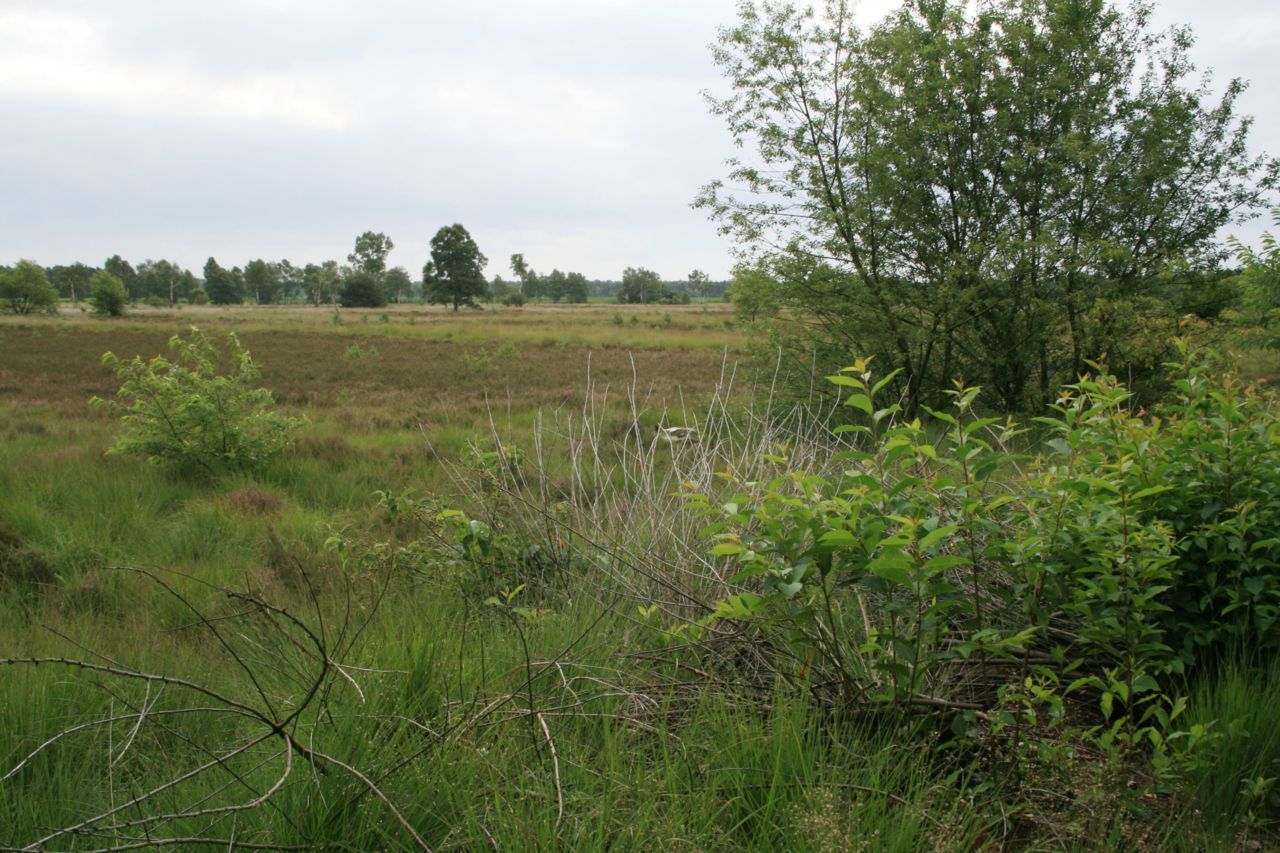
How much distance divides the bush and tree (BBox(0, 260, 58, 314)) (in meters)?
63.7

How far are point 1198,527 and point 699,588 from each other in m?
2.08

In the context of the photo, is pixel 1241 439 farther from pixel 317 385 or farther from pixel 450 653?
pixel 317 385

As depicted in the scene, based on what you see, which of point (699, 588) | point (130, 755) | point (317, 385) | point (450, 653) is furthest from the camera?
point (317, 385)

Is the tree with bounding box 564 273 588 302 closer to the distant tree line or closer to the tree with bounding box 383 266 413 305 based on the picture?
the distant tree line

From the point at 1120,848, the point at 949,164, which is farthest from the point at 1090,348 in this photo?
the point at 1120,848

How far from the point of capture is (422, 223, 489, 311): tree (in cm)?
8031

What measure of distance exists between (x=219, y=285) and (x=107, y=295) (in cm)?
5863

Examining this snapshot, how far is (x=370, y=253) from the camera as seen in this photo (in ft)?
374

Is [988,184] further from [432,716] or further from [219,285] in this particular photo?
[219,285]

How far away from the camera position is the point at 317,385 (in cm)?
1753

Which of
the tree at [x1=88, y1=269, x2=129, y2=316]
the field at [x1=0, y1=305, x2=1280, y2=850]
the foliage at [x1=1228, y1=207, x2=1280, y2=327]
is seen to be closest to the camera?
the field at [x1=0, y1=305, x2=1280, y2=850]

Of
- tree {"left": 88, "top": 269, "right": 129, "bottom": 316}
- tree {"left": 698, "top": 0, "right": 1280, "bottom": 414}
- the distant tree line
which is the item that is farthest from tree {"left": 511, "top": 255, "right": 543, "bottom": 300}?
tree {"left": 698, "top": 0, "right": 1280, "bottom": 414}

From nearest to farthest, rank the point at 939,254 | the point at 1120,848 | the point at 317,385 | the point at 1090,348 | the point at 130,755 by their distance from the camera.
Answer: the point at 1120,848, the point at 130,755, the point at 1090,348, the point at 939,254, the point at 317,385

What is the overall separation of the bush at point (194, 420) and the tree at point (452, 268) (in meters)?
74.5
